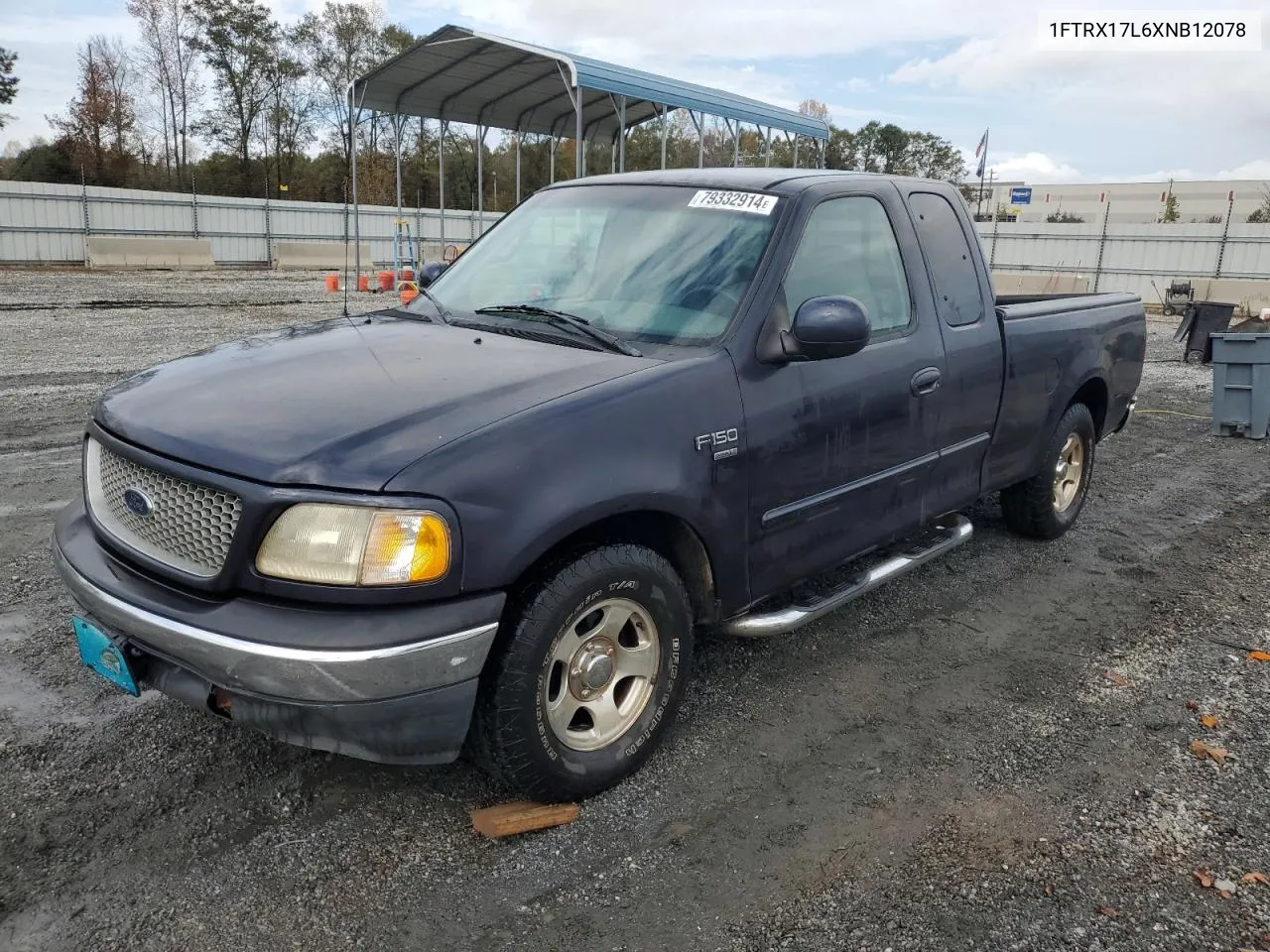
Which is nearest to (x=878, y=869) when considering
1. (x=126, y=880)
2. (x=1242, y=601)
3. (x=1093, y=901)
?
(x=1093, y=901)

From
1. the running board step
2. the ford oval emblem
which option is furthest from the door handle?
the ford oval emblem

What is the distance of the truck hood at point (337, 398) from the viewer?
249 cm

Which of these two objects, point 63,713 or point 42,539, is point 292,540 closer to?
point 63,713

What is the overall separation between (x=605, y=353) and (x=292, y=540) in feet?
3.96

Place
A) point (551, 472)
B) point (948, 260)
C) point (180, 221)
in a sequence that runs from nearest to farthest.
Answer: point (551, 472) < point (948, 260) < point (180, 221)

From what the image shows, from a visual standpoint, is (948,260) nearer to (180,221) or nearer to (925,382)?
(925,382)

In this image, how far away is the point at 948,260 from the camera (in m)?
4.44

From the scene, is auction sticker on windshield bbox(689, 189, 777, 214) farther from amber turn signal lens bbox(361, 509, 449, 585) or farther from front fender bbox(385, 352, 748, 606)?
→ amber turn signal lens bbox(361, 509, 449, 585)

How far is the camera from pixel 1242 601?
4.82 meters

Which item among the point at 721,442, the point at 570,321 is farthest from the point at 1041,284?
the point at 721,442

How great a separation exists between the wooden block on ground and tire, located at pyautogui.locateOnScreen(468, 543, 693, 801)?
46 millimetres

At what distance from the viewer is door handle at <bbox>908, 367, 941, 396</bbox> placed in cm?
395

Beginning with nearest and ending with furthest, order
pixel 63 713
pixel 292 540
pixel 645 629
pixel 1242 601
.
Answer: pixel 292 540, pixel 645 629, pixel 63 713, pixel 1242 601

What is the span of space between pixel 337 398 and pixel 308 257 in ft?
99.6
